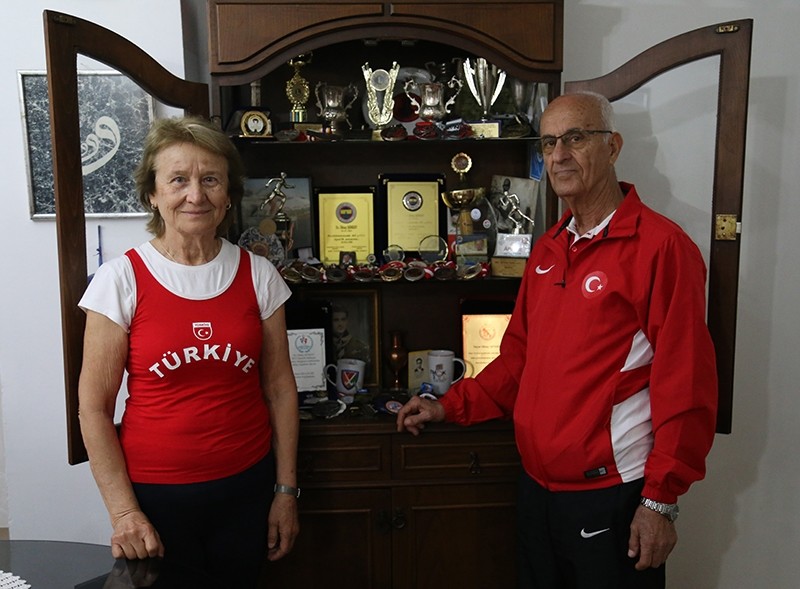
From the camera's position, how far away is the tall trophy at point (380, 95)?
7.25ft

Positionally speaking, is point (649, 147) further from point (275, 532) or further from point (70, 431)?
point (70, 431)

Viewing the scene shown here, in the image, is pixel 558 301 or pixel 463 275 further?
pixel 463 275

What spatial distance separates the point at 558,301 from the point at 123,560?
3.55ft

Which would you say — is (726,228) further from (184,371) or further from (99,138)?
(99,138)

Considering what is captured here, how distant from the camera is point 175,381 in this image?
1.55 m

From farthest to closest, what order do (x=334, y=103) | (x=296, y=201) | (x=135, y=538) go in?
1. (x=296, y=201)
2. (x=334, y=103)
3. (x=135, y=538)

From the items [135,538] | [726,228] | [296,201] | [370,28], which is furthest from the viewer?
[296,201]

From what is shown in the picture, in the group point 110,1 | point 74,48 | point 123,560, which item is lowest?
point 123,560

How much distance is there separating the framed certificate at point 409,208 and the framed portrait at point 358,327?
20 centimetres

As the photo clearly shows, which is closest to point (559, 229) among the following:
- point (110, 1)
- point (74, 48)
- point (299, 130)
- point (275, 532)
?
point (299, 130)

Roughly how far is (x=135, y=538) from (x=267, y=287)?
622 millimetres

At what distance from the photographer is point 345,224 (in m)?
2.32

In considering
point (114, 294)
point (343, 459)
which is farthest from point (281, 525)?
point (114, 294)

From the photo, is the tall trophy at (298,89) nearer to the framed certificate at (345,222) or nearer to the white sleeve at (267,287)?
the framed certificate at (345,222)
